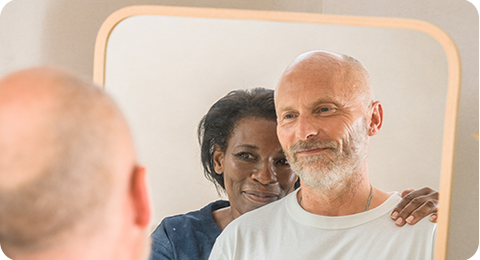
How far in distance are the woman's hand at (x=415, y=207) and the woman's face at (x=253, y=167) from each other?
295mm

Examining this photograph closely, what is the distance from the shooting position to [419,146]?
1015 mm

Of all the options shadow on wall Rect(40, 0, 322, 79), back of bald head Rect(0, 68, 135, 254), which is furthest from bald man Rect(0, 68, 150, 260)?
shadow on wall Rect(40, 0, 322, 79)

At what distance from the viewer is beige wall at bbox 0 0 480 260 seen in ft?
3.60

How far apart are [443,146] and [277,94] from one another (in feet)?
1.61

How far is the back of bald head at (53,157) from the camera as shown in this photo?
42cm

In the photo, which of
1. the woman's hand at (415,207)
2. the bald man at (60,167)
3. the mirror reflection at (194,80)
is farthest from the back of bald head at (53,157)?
the woman's hand at (415,207)

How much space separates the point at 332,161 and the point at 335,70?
236mm

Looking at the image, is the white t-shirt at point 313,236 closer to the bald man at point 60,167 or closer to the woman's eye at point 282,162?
the woman's eye at point 282,162

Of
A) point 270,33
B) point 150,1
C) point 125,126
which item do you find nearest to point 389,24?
point 270,33

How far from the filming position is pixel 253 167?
38.3 inches

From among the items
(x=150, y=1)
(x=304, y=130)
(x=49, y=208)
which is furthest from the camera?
(x=150, y=1)

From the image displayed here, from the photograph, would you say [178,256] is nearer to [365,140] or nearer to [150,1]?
[365,140]

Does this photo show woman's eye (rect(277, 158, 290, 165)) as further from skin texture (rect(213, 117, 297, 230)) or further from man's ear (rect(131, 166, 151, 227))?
man's ear (rect(131, 166, 151, 227))

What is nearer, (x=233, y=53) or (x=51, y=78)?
(x=51, y=78)
